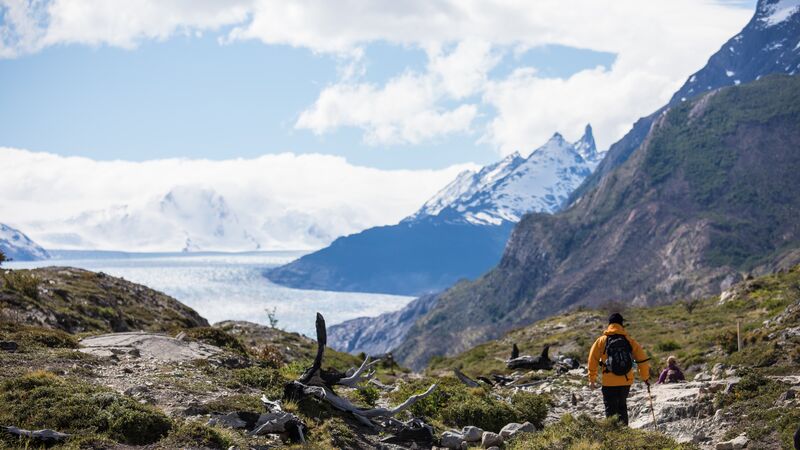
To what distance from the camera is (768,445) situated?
15289 mm

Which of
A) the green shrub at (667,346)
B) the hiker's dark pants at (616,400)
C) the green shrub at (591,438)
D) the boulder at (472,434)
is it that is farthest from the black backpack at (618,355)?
the green shrub at (667,346)

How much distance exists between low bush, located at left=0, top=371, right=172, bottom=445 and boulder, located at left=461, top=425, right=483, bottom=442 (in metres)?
7.16

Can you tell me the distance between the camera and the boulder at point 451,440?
53.9 feet

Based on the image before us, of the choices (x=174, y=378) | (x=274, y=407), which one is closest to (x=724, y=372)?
(x=274, y=407)

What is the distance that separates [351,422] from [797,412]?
34.9ft

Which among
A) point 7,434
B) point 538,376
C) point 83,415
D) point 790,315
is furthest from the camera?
point 538,376

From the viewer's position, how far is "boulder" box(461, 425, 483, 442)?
55.6 ft

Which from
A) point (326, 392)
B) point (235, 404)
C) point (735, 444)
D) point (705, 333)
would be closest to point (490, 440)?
point (326, 392)

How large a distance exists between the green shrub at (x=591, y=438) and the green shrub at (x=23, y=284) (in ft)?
79.7

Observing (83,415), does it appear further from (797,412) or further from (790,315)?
(790,315)

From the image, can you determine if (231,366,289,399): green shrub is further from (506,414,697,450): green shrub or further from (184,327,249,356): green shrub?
(506,414,697,450): green shrub

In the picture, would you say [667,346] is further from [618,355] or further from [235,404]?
[235,404]

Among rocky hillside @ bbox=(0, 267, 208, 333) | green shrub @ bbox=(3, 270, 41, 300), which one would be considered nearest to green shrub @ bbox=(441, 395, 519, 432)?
rocky hillside @ bbox=(0, 267, 208, 333)

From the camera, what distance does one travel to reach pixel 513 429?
17.8 metres
